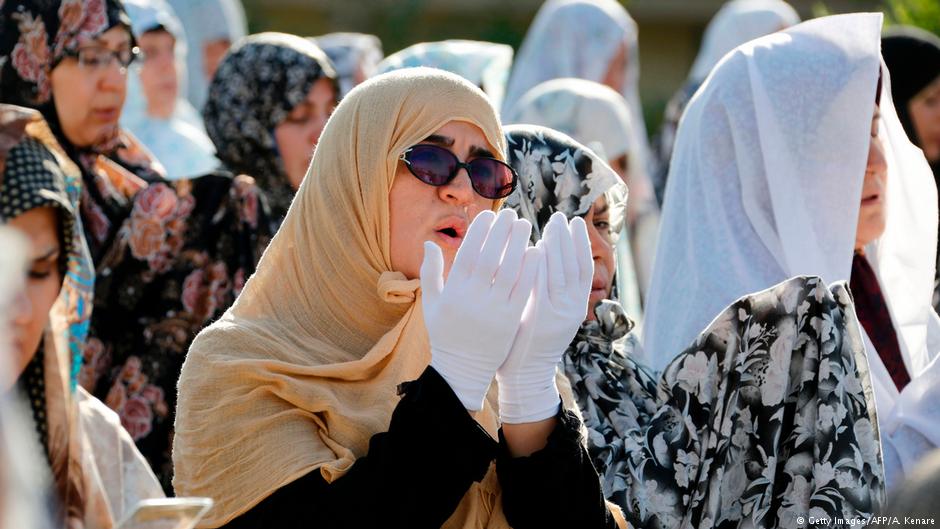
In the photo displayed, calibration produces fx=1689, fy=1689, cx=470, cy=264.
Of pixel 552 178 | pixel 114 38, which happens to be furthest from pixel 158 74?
pixel 552 178

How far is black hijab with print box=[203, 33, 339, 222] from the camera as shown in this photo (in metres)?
6.02

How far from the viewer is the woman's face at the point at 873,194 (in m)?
4.28

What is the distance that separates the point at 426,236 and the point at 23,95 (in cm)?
205

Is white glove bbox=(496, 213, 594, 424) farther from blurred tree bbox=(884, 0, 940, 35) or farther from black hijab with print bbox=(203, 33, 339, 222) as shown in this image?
blurred tree bbox=(884, 0, 940, 35)

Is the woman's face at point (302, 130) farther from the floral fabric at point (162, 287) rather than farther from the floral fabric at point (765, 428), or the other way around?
the floral fabric at point (765, 428)

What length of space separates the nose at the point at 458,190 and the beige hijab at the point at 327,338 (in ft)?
0.35

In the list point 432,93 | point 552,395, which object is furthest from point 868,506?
point 432,93

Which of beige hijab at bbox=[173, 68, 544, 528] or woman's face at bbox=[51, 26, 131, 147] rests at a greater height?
beige hijab at bbox=[173, 68, 544, 528]

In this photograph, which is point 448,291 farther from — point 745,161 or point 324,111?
point 324,111

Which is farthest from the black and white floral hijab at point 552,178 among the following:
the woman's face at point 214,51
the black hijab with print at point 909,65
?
the woman's face at point 214,51

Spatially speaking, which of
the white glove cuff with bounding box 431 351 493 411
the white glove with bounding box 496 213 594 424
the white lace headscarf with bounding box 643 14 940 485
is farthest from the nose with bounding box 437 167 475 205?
the white lace headscarf with bounding box 643 14 940 485

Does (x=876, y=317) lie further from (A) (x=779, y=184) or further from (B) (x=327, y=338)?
(B) (x=327, y=338)

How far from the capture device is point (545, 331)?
9.61ft

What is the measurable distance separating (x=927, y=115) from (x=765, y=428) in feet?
12.2
